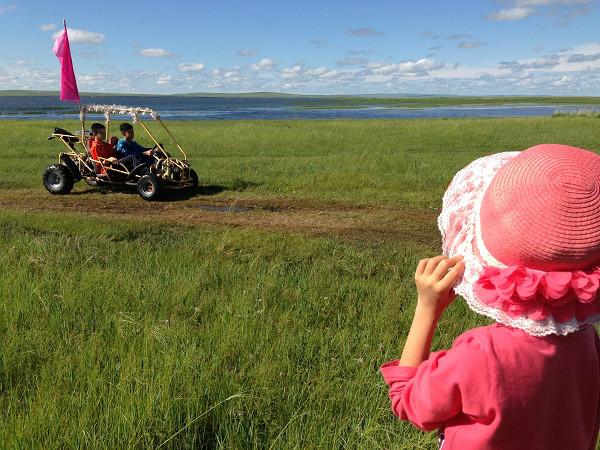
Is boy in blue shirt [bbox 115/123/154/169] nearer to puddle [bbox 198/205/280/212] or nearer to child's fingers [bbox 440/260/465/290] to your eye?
puddle [bbox 198/205/280/212]

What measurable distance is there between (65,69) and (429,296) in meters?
11.3

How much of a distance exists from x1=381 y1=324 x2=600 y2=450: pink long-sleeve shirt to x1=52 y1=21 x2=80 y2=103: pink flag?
35.5 feet

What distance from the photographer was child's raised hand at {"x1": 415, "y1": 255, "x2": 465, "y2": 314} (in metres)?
1.21

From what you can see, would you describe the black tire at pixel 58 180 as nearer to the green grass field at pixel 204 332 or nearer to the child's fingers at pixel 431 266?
the green grass field at pixel 204 332

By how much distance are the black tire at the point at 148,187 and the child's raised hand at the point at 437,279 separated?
1025cm

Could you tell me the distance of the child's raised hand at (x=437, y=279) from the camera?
1210mm

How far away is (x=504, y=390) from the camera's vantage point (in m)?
1.17

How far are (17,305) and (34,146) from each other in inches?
822

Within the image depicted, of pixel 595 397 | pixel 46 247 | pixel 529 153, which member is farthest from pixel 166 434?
pixel 46 247

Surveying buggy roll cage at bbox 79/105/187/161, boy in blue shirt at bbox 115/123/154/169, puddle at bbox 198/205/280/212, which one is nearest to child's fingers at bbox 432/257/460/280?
puddle at bbox 198/205/280/212

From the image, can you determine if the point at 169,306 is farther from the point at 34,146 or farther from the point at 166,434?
the point at 34,146

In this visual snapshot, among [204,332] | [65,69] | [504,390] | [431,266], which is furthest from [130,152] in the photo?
[504,390]

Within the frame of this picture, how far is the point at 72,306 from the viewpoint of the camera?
3.62m

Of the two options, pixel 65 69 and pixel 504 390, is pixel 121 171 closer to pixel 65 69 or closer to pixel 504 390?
pixel 65 69
